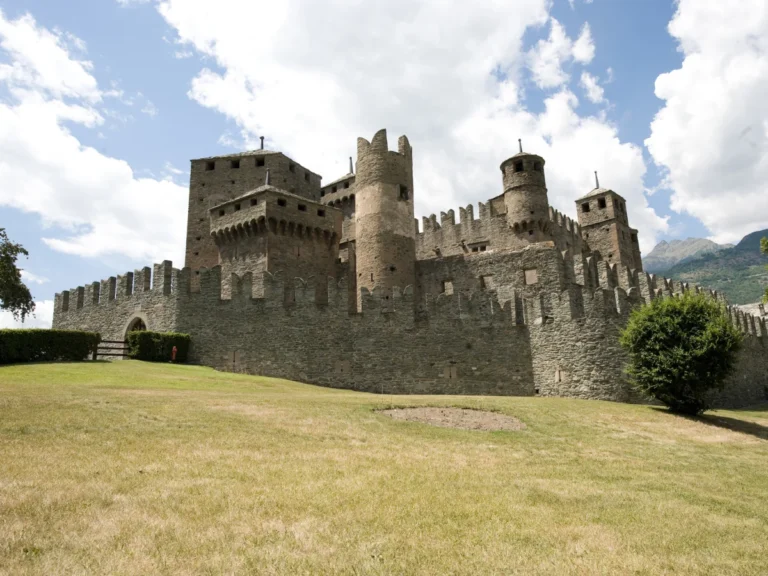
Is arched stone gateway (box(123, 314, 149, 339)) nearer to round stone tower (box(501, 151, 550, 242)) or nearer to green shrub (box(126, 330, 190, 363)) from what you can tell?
green shrub (box(126, 330, 190, 363))

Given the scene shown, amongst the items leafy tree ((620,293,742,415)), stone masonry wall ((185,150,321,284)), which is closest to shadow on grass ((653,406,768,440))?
leafy tree ((620,293,742,415))

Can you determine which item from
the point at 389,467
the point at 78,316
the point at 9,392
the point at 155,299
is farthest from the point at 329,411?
the point at 78,316

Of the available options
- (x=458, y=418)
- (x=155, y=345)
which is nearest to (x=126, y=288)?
(x=155, y=345)

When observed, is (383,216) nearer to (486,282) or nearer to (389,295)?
(389,295)

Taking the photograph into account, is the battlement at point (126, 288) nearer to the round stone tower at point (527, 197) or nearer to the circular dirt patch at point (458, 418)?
the circular dirt patch at point (458, 418)

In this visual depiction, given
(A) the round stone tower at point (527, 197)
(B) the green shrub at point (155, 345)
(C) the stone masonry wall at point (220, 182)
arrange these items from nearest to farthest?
(B) the green shrub at point (155, 345)
(A) the round stone tower at point (527, 197)
(C) the stone masonry wall at point (220, 182)

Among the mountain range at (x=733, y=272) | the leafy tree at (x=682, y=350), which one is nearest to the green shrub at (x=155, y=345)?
the leafy tree at (x=682, y=350)

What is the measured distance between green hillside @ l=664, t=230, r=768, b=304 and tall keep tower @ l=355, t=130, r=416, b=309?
4466 inches

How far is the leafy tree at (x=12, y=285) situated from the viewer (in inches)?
1378

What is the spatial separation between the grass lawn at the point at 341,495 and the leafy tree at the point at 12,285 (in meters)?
24.5

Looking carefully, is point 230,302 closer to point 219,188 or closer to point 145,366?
point 145,366

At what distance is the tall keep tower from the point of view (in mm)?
32781

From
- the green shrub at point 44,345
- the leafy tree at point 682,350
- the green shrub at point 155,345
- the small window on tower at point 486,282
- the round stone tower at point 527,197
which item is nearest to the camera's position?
the leafy tree at point 682,350

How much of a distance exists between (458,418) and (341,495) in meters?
8.64
